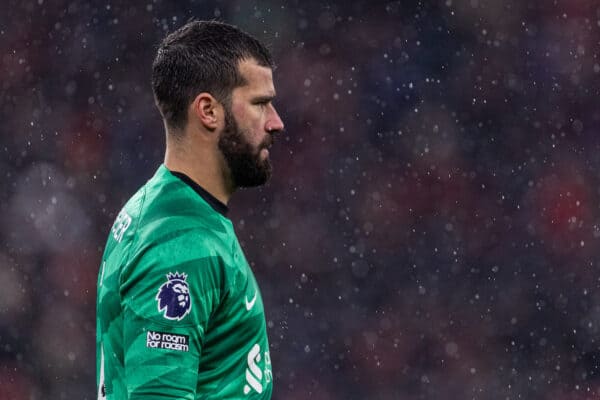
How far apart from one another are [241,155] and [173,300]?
0.99ft

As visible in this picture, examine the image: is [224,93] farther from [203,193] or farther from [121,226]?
[121,226]

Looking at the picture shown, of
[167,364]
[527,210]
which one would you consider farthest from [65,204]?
[167,364]

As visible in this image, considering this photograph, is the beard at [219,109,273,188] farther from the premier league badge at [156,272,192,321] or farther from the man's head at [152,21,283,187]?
the premier league badge at [156,272,192,321]

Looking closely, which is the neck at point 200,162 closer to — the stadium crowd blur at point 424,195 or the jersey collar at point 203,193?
the jersey collar at point 203,193

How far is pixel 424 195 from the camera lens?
5531 mm

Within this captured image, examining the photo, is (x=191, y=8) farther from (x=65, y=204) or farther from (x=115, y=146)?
(x=65, y=204)

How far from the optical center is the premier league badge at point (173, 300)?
4.56 feet

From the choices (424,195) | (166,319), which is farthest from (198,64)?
(424,195)

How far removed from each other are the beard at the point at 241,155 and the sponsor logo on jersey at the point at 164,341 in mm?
326

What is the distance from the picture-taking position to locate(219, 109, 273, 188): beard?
5.20ft

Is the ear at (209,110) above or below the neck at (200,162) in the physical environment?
above

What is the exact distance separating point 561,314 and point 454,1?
Result: 1764 mm

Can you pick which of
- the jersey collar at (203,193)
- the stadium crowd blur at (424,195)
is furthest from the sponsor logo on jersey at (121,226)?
the stadium crowd blur at (424,195)

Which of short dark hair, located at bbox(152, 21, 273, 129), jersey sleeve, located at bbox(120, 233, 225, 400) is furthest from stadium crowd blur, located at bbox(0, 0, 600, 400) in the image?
jersey sleeve, located at bbox(120, 233, 225, 400)
